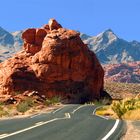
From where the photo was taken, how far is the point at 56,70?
83062mm

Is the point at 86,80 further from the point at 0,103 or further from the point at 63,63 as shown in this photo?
the point at 0,103

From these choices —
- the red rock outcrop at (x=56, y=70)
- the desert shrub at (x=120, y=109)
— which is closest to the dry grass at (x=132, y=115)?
the desert shrub at (x=120, y=109)

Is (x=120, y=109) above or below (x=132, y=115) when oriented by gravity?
above

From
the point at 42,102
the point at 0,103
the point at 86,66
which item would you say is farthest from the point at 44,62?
the point at 0,103

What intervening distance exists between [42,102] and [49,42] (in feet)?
71.6

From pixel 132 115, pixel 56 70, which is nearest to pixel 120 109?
pixel 132 115

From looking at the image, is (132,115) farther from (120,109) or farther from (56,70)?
(56,70)

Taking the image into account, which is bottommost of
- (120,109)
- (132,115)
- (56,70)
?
(132,115)

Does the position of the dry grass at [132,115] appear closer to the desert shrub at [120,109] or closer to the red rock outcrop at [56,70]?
→ the desert shrub at [120,109]

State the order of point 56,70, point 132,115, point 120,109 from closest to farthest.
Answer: point 132,115 < point 120,109 < point 56,70

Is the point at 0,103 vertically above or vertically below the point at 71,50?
below

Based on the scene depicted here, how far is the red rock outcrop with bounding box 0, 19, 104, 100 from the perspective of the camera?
82.5 meters

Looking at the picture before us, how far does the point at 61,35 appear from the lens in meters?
86.1

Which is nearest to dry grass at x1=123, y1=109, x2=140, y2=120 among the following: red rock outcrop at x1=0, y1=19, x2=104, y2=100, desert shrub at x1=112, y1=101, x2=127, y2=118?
desert shrub at x1=112, y1=101, x2=127, y2=118
